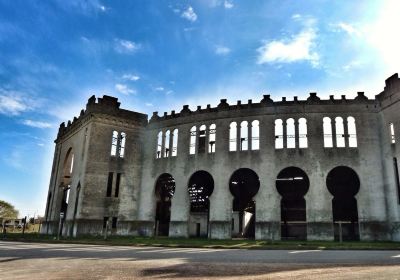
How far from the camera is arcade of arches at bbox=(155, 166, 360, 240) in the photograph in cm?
4172

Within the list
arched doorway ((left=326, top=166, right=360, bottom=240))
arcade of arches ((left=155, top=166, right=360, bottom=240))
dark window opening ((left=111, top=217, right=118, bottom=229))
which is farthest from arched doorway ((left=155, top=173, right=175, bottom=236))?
arched doorway ((left=326, top=166, right=360, bottom=240))

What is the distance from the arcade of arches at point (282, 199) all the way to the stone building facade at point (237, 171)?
0.14m

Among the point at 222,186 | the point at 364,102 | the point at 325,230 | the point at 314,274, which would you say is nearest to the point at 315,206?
the point at 325,230

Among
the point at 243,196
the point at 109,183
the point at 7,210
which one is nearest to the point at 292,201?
the point at 243,196

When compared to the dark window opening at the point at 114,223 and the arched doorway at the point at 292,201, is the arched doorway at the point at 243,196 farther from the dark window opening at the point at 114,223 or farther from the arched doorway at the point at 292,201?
Result: the dark window opening at the point at 114,223

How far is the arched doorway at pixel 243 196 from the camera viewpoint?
4456cm

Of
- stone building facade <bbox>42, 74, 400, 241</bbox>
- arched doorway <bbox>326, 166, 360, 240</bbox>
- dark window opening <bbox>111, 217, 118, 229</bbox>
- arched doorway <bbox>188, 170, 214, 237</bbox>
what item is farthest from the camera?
arched doorway <bbox>188, 170, 214, 237</bbox>

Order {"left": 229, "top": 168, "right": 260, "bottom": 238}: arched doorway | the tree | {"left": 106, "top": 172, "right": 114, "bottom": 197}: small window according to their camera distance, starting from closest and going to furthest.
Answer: {"left": 106, "top": 172, "right": 114, "bottom": 197}: small window, {"left": 229, "top": 168, "right": 260, "bottom": 238}: arched doorway, the tree

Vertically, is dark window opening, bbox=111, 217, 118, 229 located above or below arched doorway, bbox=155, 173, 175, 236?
below

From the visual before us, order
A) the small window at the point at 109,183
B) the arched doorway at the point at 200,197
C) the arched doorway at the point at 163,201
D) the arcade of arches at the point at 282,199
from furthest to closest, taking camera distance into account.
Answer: the arched doorway at the point at 200,197
the arched doorway at the point at 163,201
the small window at the point at 109,183
the arcade of arches at the point at 282,199

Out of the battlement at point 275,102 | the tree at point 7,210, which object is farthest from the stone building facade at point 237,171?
the tree at point 7,210

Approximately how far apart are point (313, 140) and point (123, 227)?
24.0 m

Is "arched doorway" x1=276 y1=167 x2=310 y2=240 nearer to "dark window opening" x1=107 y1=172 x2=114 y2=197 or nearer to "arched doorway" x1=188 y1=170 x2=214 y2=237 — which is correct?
"arched doorway" x1=188 y1=170 x2=214 y2=237

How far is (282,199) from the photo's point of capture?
45750 millimetres
